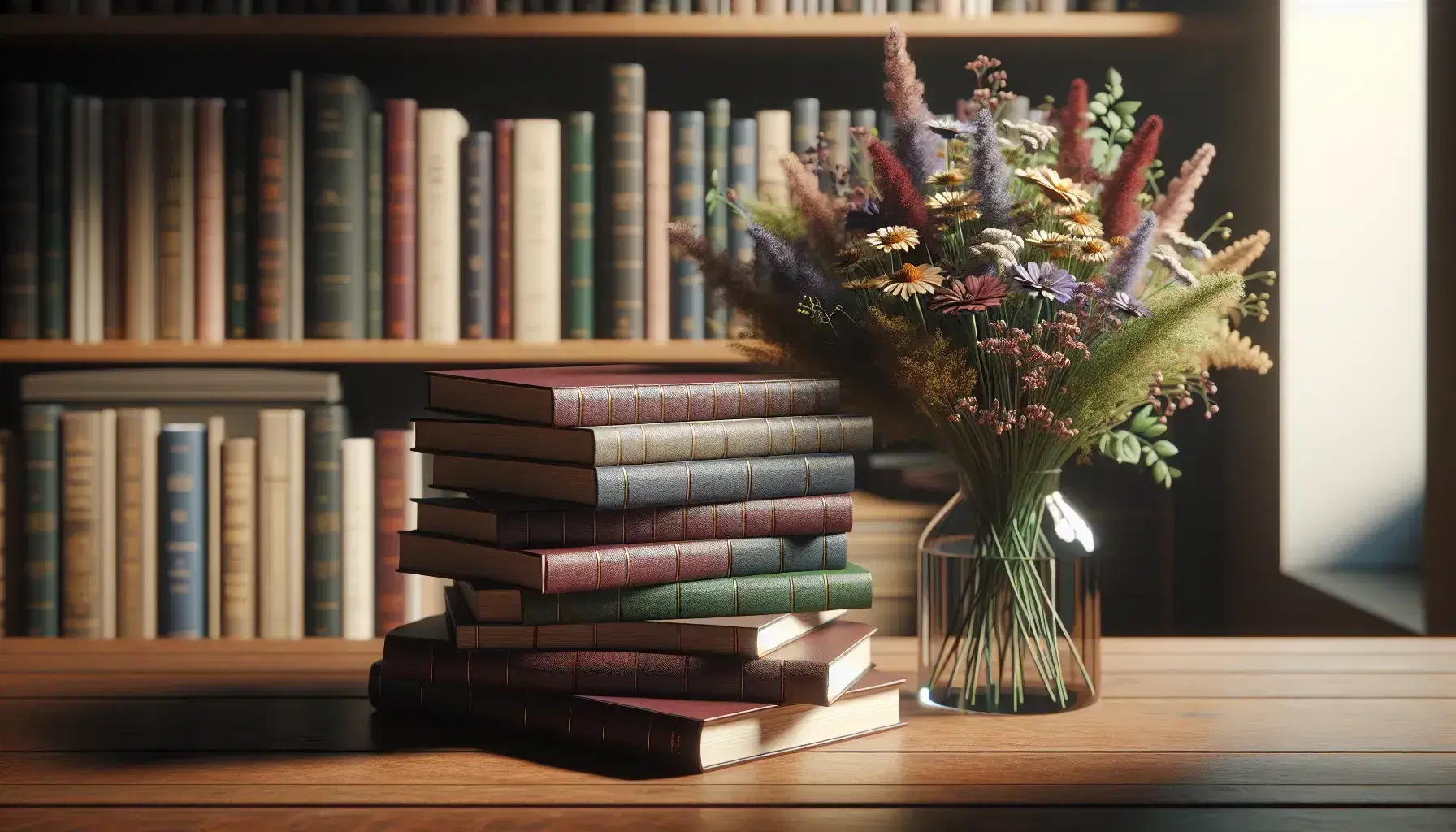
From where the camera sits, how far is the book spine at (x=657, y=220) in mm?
1629

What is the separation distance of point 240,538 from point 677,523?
3.31 ft

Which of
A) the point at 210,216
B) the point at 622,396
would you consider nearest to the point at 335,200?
the point at 210,216

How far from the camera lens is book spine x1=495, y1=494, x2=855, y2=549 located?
737 millimetres

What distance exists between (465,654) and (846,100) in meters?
1.27

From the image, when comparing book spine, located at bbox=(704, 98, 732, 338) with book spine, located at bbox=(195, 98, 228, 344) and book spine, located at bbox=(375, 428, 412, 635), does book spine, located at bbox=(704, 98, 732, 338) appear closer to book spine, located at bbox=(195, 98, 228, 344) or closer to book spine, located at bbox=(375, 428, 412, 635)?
book spine, located at bbox=(375, 428, 412, 635)

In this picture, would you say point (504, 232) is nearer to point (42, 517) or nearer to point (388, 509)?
point (388, 509)

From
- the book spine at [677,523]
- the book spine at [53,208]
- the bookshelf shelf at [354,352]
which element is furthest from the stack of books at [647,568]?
the book spine at [53,208]

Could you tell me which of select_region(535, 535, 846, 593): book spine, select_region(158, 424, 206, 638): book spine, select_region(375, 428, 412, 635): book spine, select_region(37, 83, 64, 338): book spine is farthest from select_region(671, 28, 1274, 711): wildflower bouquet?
select_region(37, 83, 64, 338): book spine

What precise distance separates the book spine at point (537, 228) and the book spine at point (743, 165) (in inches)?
8.2

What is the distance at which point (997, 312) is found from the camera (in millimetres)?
797

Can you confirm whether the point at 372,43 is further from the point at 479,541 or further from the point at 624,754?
the point at 624,754

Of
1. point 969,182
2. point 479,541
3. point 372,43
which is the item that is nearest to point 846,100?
point 372,43

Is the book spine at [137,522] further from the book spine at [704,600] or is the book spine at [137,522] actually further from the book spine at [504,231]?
the book spine at [704,600]

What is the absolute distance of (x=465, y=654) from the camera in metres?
0.78
